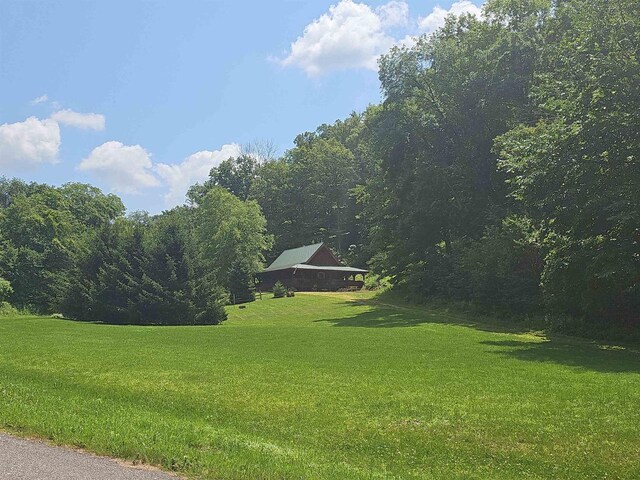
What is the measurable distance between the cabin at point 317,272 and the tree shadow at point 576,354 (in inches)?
1796

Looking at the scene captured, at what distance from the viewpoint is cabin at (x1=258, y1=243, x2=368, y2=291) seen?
234 ft

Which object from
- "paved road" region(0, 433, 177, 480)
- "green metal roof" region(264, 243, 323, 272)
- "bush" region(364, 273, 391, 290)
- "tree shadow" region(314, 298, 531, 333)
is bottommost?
"paved road" region(0, 433, 177, 480)

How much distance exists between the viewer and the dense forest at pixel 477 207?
23.0 m

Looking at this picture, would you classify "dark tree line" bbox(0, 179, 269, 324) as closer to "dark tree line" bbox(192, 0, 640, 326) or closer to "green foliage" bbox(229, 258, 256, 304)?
"green foliage" bbox(229, 258, 256, 304)

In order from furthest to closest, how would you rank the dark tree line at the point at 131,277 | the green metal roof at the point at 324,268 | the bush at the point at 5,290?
the green metal roof at the point at 324,268 → the bush at the point at 5,290 → the dark tree line at the point at 131,277

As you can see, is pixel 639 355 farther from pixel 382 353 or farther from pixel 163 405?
pixel 163 405

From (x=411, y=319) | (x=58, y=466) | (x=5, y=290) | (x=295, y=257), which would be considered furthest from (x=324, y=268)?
(x=58, y=466)

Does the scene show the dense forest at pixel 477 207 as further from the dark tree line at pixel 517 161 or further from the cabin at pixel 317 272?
the cabin at pixel 317 272

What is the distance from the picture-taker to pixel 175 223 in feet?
142

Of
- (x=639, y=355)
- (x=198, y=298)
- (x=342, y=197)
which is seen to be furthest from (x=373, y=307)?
(x=342, y=197)

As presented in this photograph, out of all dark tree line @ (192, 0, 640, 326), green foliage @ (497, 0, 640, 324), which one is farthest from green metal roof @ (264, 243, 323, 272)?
green foliage @ (497, 0, 640, 324)

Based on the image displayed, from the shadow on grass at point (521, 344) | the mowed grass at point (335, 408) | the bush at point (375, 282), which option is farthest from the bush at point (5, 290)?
the mowed grass at point (335, 408)

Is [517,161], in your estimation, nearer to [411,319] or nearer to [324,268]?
[411,319]

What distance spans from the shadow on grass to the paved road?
1405cm
